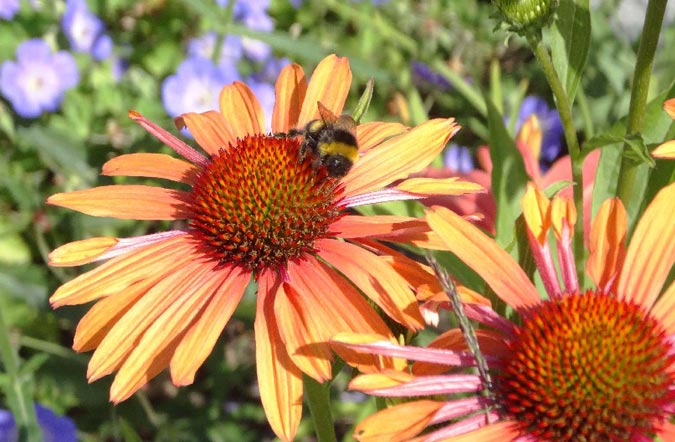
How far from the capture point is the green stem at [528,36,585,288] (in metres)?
0.95

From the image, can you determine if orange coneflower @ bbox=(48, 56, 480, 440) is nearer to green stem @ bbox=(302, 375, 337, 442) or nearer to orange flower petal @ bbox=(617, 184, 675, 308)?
green stem @ bbox=(302, 375, 337, 442)

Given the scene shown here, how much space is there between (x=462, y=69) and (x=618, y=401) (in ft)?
7.25

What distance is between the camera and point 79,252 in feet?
3.17

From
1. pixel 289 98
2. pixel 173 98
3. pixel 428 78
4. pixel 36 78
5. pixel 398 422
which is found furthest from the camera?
pixel 428 78

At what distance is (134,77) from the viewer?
8.13ft

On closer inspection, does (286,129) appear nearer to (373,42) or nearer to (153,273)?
(153,273)

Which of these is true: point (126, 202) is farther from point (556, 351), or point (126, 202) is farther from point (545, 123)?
point (545, 123)

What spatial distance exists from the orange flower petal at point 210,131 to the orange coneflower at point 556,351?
1.37 feet

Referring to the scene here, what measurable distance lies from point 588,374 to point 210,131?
0.62 metres

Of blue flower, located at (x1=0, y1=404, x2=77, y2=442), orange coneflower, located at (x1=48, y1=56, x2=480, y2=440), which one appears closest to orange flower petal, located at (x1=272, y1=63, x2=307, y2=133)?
orange coneflower, located at (x1=48, y1=56, x2=480, y2=440)

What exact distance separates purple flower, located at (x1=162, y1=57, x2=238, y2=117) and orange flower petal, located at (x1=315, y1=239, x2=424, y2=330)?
1.45 metres

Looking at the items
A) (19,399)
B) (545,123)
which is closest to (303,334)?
(19,399)

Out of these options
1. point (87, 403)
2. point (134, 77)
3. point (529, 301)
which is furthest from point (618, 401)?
point (134, 77)

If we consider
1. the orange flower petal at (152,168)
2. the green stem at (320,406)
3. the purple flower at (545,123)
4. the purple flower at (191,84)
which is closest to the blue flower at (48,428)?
the orange flower petal at (152,168)
